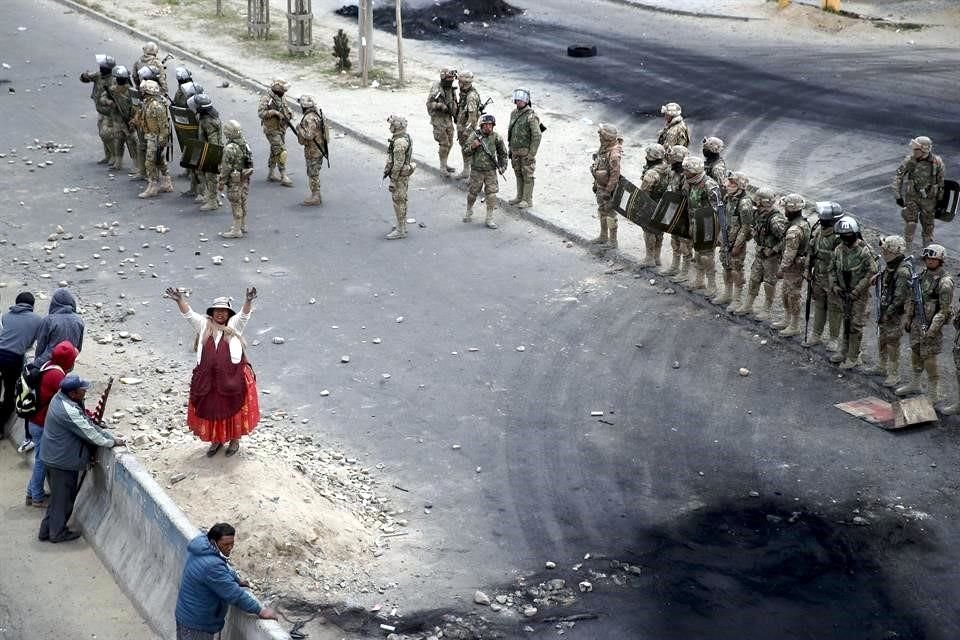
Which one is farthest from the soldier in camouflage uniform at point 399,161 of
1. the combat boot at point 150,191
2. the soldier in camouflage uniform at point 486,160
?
the combat boot at point 150,191

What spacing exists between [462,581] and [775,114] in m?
15.1

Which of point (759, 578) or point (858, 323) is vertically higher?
point (858, 323)

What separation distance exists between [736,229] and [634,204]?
66.7 inches

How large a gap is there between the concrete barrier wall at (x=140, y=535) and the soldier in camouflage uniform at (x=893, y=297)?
737 cm

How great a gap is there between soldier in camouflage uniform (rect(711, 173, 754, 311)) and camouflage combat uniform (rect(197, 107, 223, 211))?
747 cm

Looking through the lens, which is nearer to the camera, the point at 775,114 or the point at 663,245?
the point at 663,245

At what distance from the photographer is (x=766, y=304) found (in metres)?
15.7

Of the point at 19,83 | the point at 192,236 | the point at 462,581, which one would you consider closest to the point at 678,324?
the point at 462,581

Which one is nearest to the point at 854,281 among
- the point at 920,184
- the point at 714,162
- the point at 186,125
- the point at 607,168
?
→ the point at 714,162

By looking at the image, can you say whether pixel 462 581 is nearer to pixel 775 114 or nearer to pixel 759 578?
pixel 759 578

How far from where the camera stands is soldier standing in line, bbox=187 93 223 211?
745 inches

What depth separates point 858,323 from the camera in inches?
558

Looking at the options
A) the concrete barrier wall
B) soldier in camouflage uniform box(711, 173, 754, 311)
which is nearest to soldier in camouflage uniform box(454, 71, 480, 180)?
soldier in camouflage uniform box(711, 173, 754, 311)

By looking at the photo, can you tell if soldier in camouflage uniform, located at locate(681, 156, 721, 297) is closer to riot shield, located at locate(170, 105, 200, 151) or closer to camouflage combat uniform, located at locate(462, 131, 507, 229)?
camouflage combat uniform, located at locate(462, 131, 507, 229)
